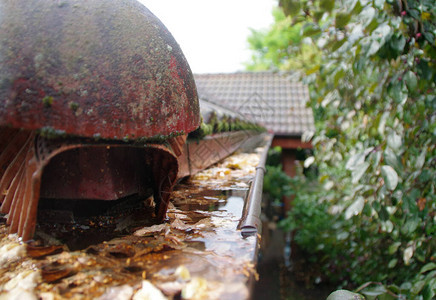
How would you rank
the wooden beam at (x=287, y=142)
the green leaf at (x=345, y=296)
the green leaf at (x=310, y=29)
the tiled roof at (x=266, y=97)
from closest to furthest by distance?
the green leaf at (x=345, y=296) < the green leaf at (x=310, y=29) < the wooden beam at (x=287, y=142) < the tiled roof at (x=266, y=97)

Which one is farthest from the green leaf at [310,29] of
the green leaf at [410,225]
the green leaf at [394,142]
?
the green leaf at [410,225]

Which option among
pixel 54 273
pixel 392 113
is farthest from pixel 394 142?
pixel 54 273

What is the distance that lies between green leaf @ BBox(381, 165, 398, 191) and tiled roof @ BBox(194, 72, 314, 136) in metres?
5.05

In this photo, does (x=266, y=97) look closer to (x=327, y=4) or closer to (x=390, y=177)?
(x=327, y=4)

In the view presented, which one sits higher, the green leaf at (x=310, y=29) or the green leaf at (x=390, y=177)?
the green leaf at (x=310, y=29)

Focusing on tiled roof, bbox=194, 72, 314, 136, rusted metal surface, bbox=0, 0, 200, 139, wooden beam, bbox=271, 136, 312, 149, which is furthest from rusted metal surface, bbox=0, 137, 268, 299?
wooden beam, bbox=271, 136, 312, 149

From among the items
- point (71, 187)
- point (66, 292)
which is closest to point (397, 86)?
point (71, 187)

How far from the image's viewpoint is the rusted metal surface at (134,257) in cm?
70

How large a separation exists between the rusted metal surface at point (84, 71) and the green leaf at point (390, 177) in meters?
1.04

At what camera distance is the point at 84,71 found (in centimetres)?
79

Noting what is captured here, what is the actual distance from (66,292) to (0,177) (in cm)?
47

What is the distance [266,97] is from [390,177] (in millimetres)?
7981

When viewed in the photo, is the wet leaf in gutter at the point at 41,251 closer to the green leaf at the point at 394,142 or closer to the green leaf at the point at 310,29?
the green leaf at the point at 394,142

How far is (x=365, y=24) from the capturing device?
1582 mm
